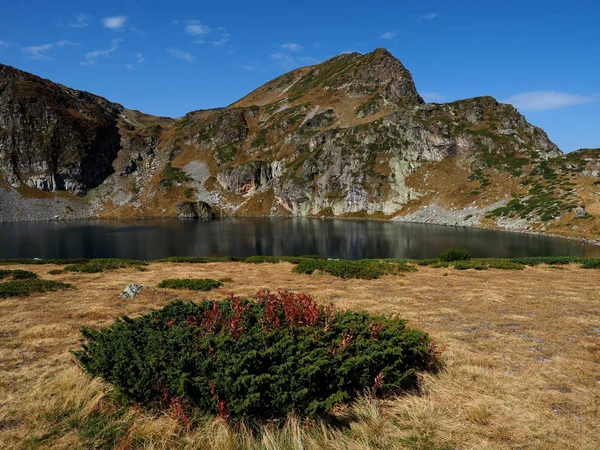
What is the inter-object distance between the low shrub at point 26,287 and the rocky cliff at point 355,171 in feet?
319

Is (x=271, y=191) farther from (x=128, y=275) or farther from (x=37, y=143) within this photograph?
(x=128, y=275)

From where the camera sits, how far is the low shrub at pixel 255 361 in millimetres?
6582

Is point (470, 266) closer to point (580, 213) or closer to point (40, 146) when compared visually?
point (580, 213)

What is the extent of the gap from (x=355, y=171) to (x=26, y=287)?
472ft

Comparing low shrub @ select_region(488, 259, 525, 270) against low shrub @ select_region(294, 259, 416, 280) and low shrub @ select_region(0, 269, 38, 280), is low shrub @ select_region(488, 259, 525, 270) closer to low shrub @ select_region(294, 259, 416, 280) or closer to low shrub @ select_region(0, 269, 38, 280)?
low shrub @ select_region(294, 259, 416, 280)

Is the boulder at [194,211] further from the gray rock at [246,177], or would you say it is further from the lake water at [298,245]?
the lake water at [298,245]

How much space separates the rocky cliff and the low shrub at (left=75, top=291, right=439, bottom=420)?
93.9 m

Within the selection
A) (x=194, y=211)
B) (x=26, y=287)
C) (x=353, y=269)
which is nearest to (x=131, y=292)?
(x=26, y=287)

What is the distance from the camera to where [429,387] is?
8.35 meters

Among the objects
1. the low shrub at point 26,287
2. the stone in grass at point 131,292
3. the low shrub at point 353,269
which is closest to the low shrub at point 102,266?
the low shrub at point 26,287

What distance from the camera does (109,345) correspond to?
7973 millimetres

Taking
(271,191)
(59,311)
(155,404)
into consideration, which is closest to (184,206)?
(271,191)

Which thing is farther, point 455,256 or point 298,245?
point 298,245

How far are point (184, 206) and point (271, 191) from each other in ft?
139
